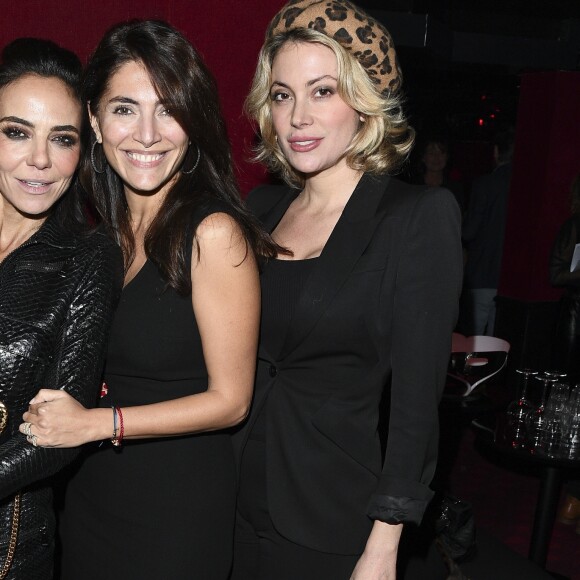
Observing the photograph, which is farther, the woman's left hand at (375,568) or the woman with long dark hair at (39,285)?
the woman's left hand at (375,568)

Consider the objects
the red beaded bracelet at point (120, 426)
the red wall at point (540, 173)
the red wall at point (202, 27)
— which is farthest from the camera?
the red wall at point (540, 173)

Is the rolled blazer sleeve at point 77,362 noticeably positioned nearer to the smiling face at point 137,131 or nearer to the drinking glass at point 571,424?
the smiling face at point 137,131

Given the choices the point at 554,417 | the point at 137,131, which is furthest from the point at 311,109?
the point at 554,417

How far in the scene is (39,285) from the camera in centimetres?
167

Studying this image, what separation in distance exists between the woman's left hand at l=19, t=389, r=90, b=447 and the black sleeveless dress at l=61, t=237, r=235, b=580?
0.24 m

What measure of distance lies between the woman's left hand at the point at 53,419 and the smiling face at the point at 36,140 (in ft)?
1.60

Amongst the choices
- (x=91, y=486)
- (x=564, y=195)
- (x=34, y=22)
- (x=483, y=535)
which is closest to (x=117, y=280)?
(x=91, y=486)

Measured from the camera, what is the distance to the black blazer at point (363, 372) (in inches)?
67.7

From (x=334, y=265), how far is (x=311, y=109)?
1.26ft

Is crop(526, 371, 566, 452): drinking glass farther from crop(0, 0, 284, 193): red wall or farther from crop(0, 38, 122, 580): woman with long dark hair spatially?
crop(0, 38, 122, 580): woman with long dark hair

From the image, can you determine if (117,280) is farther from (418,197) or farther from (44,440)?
(418,197)

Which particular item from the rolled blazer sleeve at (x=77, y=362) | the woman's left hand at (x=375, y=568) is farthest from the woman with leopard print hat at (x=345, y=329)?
the rolled blazer sleeve at (x=77, y=362)

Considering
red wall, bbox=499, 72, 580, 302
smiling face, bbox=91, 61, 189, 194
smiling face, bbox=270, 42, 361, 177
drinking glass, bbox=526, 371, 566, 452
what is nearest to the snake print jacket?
smiling face, bbox=91, 61, 189, 194

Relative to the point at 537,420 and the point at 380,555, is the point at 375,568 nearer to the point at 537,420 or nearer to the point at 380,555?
the point at 380,555
